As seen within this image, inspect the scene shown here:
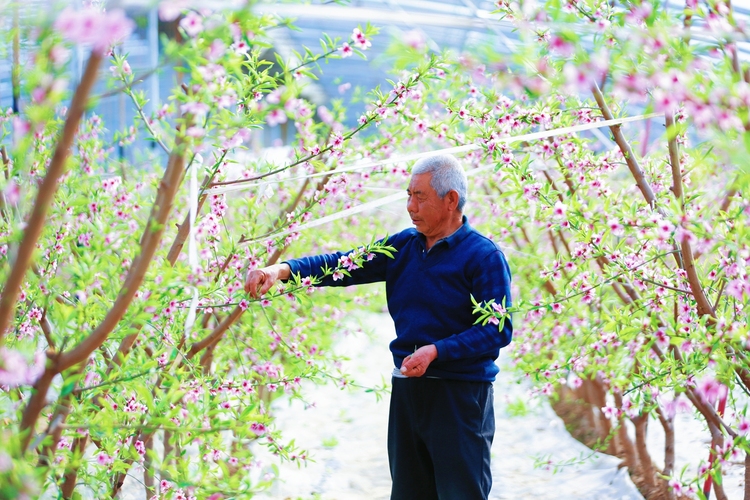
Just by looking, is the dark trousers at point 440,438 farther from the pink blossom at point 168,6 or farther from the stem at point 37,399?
the pink blossom at point 168,6

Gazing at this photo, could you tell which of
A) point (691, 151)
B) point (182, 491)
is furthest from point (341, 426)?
point (691, 151)

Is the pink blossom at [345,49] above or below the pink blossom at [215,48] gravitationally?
above

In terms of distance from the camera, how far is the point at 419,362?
7.05ft

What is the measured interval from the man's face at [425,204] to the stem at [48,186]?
1.38m

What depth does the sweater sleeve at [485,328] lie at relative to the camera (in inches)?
86.5

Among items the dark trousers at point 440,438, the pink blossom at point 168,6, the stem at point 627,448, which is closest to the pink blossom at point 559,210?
the dark trousers at point 440,438

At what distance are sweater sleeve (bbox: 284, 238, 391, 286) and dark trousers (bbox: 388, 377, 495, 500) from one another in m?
0.40

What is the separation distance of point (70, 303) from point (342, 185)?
1.09 m

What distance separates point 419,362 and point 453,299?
1.02ft

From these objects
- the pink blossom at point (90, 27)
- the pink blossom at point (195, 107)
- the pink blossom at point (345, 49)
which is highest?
the pink blossom at point (345, 49)

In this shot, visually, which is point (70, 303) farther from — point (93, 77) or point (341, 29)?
point (341, 29)

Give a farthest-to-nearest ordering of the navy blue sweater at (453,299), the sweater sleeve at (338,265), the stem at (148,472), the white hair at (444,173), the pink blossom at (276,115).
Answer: the sweater sleeve at (338,265) → the white hair at (444,173) → the navy blue sweater at (453,299) → the stem at (148,472) → the pink blossom at (276,115)

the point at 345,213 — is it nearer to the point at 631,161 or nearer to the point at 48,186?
the point at 631,161

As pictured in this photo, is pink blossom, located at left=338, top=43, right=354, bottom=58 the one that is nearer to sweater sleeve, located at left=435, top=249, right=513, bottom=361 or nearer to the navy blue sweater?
the navy blue sweater
